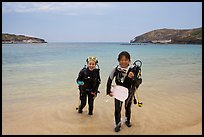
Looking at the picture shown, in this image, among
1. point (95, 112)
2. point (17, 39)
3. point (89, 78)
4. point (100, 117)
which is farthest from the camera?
point (17, 39)

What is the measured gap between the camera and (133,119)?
17.6 feet

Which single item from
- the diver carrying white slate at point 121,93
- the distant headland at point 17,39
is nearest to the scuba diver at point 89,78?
the diver carrying white slate at point 121,93

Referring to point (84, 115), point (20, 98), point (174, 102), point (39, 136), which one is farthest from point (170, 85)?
point (39, 136)

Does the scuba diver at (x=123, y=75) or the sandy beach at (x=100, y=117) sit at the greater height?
the scuba diver at (x=123, y=75)

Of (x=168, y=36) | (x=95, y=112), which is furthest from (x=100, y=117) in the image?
(x=168, y=36)

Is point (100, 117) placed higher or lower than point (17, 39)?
lower

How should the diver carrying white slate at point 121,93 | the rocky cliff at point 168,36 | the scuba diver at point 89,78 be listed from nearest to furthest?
1. the diver carrying white slate at point 121,93
2. the scuba diver at point 89,78
3. the rocky cliff at point 168,36

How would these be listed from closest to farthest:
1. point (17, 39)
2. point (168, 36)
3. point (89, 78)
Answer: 1. point (89, 78)
2. point (168, 36)
3. point (17, 39)

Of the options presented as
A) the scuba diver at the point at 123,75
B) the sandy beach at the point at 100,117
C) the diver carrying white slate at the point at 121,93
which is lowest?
the sandy beach at the point at 100,117

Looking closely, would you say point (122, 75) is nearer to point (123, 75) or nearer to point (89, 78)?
point (123, 75)

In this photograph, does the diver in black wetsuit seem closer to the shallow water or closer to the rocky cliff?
the shallow water

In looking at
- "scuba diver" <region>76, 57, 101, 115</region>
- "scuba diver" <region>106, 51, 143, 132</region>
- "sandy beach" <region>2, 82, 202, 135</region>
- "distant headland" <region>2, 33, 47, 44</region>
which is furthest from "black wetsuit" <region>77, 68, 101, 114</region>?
"distant headland" <region>2, 33, 47, 44</region>

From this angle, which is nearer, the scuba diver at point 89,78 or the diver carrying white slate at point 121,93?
the diver carrying white slate at point 121,93

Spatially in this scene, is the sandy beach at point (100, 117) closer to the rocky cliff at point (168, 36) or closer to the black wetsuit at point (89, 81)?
the black wetsuit at point (89, 81)
